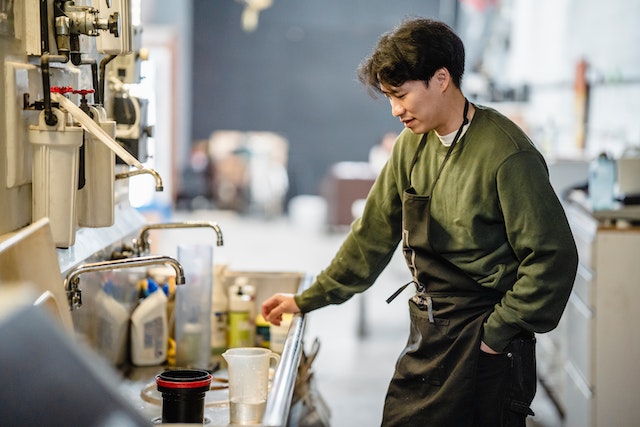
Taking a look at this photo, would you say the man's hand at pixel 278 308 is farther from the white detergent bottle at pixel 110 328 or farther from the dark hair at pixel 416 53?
the dark hair at pixel 416 53

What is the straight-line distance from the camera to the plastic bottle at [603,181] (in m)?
4.24

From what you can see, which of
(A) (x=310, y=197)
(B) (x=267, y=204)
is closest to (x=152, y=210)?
(B) (x=267, y=204)

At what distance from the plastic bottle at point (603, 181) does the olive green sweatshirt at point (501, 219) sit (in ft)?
6.12

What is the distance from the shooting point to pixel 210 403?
7.93 feet

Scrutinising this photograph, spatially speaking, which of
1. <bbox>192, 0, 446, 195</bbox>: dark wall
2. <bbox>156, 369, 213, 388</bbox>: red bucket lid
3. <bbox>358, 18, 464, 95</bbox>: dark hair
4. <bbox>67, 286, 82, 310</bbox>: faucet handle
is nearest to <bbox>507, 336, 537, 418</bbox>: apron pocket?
<bbox>358, 18, 464, 95</bbox>: dark hair

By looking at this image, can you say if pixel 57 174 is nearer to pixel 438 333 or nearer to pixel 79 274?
pixel 79 274

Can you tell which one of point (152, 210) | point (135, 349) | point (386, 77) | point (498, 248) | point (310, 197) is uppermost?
point (386, 77)

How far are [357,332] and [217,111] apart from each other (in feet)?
29.4

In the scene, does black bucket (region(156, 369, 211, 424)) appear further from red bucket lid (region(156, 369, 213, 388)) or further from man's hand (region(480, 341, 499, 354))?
man's hand (region(480, 341, 499, 354))

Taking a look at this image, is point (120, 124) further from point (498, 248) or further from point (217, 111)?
point (217, 111)

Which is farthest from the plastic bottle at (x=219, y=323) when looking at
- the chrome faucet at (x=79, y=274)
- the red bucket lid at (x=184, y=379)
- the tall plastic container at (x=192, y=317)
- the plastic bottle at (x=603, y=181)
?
the plastic bottle at (x=603, y=181)

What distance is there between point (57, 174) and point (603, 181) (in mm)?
2826

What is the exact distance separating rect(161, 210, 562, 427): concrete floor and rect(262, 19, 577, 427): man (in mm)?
746

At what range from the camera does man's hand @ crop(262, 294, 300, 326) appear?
2752 mm
